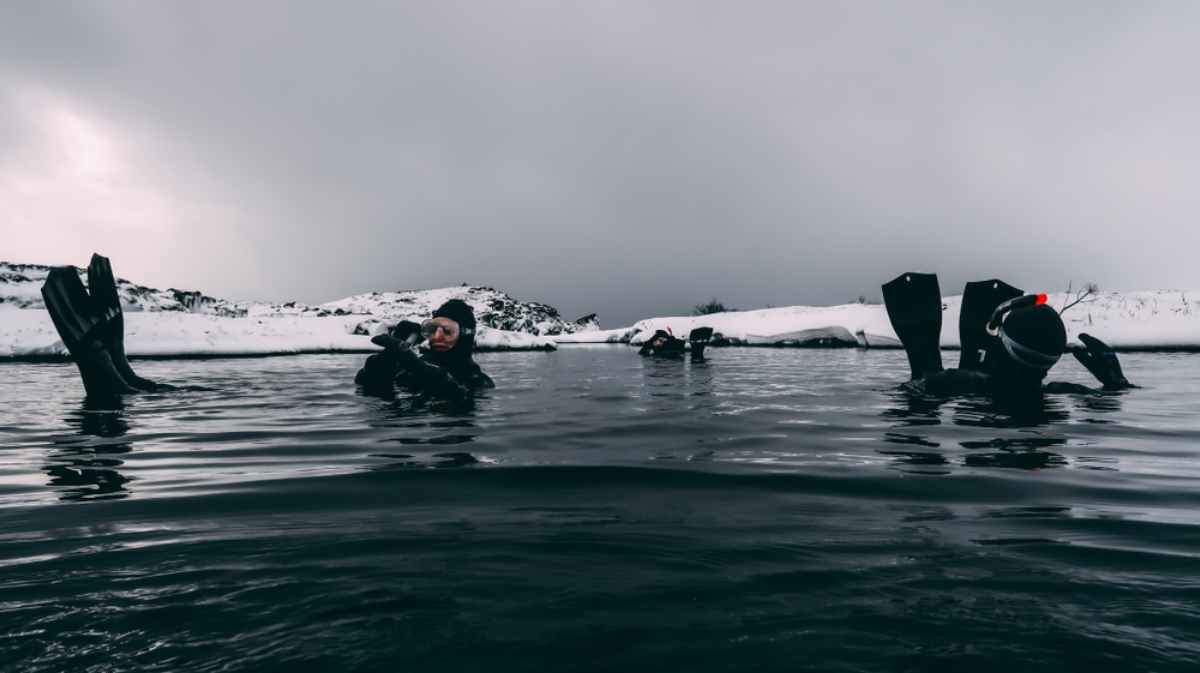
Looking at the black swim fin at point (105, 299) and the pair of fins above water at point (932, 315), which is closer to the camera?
the pair of fins above water at point (932, 315)

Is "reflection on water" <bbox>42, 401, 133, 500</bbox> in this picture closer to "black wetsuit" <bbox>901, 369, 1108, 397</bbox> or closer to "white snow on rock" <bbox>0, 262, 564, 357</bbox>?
"black wetsuit" <bbox>901, 369, 1108, 397</bbox>

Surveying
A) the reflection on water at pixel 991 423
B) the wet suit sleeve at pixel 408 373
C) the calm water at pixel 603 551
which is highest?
the wet suit sleeve at pixel 408 373

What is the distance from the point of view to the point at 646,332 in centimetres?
4950

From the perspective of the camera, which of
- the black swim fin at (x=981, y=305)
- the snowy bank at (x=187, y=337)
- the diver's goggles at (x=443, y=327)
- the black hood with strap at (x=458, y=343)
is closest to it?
the black swim fin at (x=981, y=305)

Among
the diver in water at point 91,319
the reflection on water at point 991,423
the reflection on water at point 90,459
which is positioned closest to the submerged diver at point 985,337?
the reflection on water at point 991,423

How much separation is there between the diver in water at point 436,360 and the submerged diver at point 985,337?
536cm

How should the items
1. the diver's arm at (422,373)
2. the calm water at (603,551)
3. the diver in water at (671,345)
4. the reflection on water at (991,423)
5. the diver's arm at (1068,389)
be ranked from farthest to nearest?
the diver in water at (671,345), the diver's arm at (1068,389), the diver's arm at (422,373), the reflection on water at (991,423), the calm water at (603,551)

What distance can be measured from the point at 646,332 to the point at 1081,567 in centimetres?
4776

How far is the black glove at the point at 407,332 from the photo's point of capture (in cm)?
794

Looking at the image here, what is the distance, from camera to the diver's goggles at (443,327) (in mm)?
7820

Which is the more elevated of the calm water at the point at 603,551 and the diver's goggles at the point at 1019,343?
the diver's goggles at the point at 1019,343

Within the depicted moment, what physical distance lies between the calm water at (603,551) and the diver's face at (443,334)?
3.19 meters

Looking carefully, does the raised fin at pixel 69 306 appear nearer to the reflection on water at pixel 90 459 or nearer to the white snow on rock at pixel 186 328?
the reflection on water at pixel 90 459

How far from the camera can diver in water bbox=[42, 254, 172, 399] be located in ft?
22.1
